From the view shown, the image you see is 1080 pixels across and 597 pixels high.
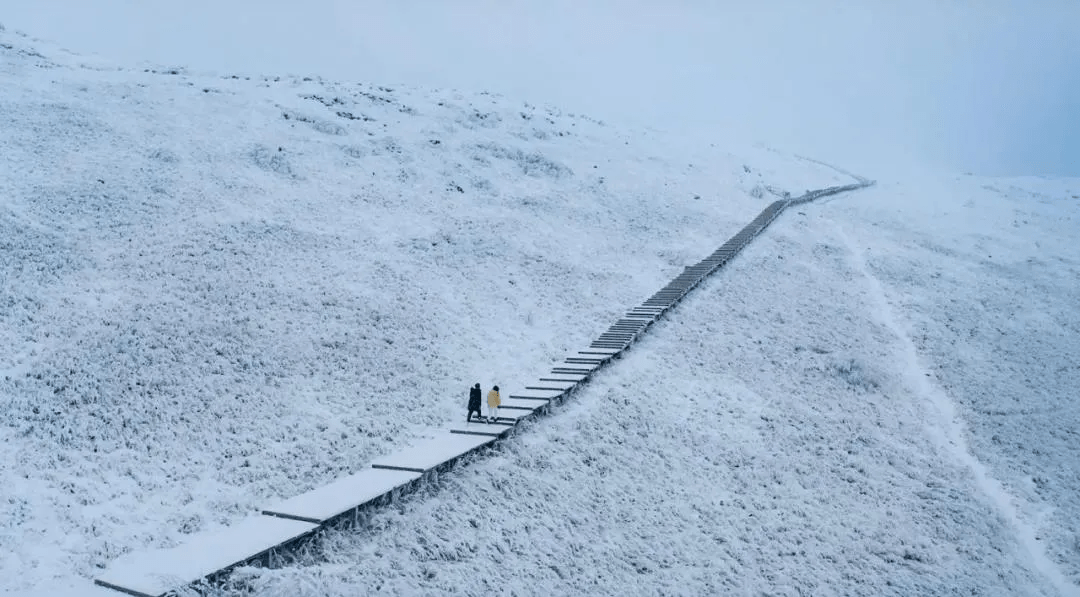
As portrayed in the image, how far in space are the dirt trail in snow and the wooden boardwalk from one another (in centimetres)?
1266

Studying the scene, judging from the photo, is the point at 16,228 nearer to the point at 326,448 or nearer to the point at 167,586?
the point at 326,448

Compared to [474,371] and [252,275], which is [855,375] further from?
[252,275]

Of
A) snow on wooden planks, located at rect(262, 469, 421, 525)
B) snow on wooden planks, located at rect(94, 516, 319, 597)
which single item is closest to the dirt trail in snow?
snow on wooden planks, located at rect(262, 469, 421, 525)

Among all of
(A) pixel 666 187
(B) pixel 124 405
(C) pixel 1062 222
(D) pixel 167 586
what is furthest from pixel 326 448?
(C) pixel 1062 222

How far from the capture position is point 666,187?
58156 millimetres

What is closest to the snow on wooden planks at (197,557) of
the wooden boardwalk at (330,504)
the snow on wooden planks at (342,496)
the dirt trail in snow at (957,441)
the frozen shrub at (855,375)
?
the wooden boardwalk at (330,504)

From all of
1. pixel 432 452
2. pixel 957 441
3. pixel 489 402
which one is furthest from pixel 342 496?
pixel 957 441

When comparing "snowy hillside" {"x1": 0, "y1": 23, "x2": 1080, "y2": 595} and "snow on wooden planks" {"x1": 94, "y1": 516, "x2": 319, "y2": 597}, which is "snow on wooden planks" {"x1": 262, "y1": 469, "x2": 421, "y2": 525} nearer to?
"snow on wooden planks" {"x1": 94, "y1": 516, "x2": 319, "y2": 597}

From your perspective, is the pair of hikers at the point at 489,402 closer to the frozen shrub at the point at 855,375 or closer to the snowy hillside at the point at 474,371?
the snowy hillside at the point at 474,371

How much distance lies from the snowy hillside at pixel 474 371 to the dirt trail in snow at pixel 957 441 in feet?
0.45

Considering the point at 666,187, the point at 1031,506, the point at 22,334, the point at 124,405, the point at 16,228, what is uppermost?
the point at 666,187

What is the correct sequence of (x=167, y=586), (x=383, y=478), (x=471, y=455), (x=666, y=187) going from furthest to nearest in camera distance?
1. (x=666, y=187)
2. (x=471, y=455)
3. (x=383, y=478)
4. (x=167, y=586)

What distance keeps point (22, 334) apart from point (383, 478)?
41.8 feet

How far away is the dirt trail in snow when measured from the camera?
19.3 m
